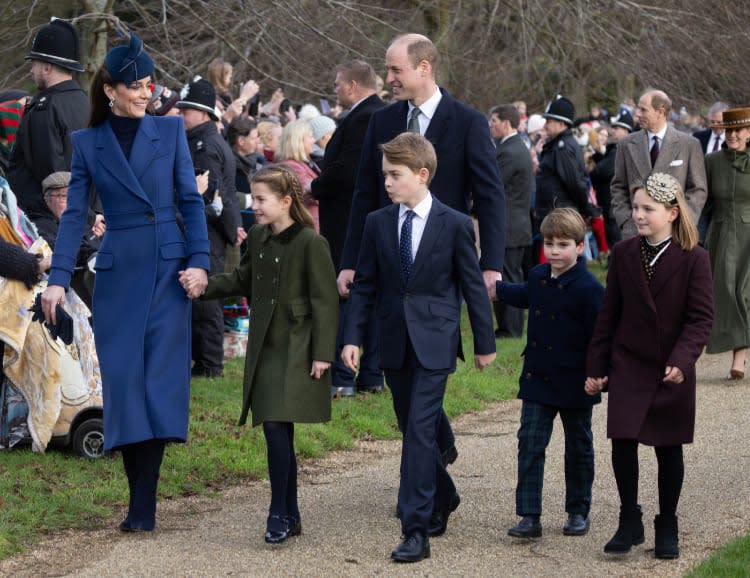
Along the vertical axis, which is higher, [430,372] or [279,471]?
[430,372]

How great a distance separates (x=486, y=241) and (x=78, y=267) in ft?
8.72

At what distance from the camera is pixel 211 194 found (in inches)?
401

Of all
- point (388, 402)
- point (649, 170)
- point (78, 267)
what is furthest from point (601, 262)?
point (78, 267)

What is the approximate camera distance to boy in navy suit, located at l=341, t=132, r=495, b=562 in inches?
249

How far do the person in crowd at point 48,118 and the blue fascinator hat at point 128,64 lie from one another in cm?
226

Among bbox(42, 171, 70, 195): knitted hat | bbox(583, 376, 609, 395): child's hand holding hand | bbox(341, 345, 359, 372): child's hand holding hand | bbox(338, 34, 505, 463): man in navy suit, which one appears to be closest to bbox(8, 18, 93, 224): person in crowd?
bbox(42, 171, 70, 195): knitted hat

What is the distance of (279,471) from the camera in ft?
21.2

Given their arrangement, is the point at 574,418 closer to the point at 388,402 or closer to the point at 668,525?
the point at 668,525

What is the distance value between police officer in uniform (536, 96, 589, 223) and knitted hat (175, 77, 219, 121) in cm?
444

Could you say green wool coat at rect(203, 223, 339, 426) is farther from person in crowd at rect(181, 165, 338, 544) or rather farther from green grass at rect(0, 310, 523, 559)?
green grass at rect(0, 310, 523, 559)

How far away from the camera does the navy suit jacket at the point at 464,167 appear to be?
698 centimetres

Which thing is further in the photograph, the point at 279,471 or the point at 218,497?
the point at 218,497

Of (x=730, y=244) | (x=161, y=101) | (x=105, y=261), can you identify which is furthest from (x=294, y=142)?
(x=105, y=261)

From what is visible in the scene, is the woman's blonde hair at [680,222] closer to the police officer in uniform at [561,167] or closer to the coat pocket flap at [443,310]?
the coat pocket flap at [443,310]
